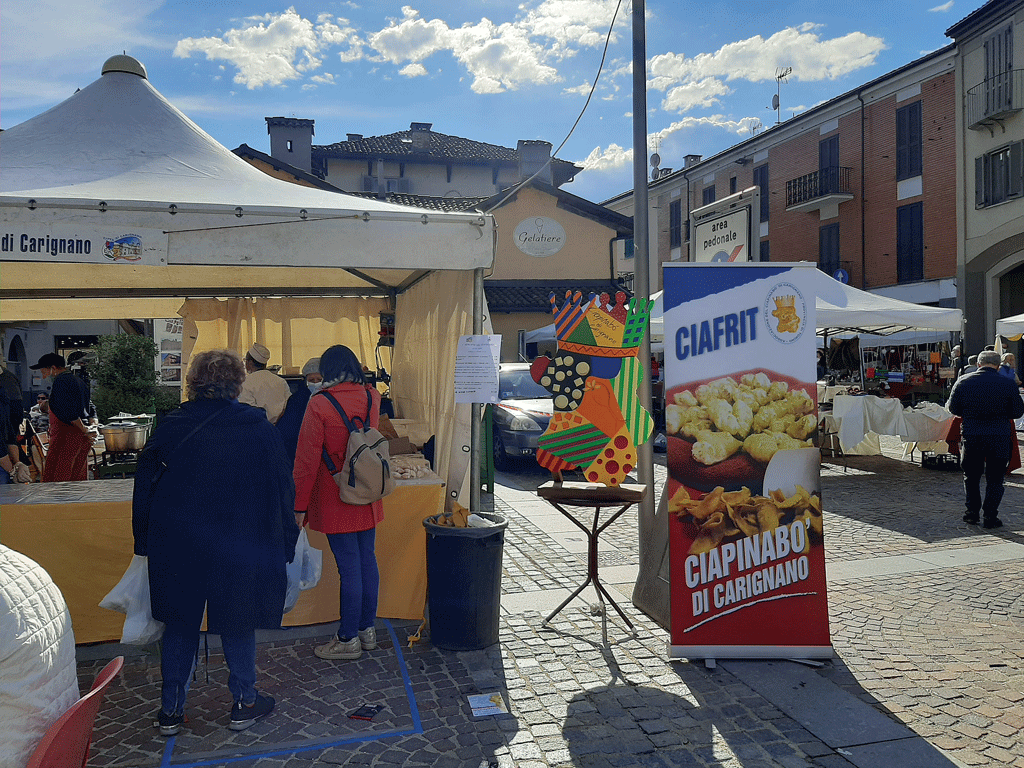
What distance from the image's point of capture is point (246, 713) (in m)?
3.62

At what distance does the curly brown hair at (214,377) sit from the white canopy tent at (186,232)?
979 mm

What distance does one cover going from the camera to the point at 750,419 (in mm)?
4445

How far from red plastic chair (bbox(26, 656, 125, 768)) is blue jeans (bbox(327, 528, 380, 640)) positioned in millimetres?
2034

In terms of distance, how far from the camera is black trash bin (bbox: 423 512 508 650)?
4.47 meters

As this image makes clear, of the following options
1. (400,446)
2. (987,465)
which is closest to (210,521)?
(400,446)

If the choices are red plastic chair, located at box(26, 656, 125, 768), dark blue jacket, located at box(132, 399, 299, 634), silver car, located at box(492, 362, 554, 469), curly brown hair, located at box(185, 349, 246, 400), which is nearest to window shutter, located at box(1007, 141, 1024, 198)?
silver car, located at box(492, 362, 554, 469)

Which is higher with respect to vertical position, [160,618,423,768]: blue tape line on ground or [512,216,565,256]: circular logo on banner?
[512,216,565,256]: circular logo on banner

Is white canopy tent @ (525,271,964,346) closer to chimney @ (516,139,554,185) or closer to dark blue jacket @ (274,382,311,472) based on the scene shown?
dark blue jacket @ (274,382,311,472)

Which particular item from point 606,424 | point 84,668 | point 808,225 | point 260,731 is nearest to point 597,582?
point 606,424

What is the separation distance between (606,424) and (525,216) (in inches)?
835

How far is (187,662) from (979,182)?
2441 centimetres

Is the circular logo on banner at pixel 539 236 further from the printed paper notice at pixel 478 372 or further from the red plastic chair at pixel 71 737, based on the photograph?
the red plastic chair at pixel 71 737

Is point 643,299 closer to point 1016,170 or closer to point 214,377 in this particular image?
point 214,377

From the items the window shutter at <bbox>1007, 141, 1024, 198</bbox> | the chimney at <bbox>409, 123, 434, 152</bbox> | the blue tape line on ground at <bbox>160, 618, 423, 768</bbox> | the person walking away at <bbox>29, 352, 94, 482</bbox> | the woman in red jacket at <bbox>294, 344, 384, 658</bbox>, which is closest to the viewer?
the blue tape line on ground at <bbox>160, 618, 423, 768</bbox>
